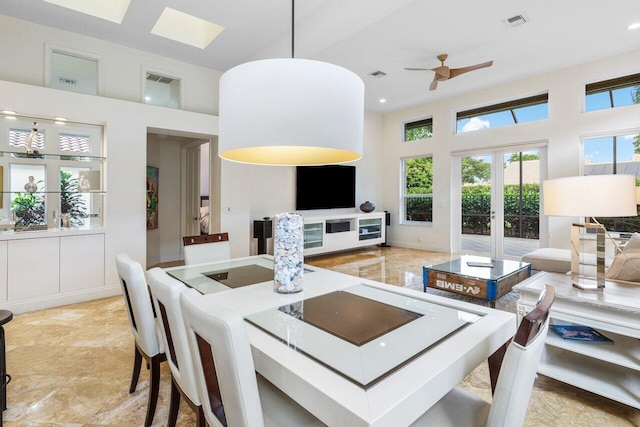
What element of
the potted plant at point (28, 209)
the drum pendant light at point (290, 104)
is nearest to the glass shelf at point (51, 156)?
the potted plant at point (28, 209)

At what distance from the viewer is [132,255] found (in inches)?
161

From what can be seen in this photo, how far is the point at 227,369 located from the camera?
2.86ft

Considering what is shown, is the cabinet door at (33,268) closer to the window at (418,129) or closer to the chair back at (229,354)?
the chair back at (229,354)

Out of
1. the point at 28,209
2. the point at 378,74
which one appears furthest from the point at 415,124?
the point at 28,209

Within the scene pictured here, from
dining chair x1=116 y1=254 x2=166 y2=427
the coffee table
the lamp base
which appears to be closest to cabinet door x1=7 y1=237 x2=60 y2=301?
dining chair x1=116 y1=254 x2=166 y2=427

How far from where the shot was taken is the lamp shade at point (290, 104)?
1.22m

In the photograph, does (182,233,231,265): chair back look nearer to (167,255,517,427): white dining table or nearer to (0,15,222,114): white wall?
(167,255,517,427): white dining table

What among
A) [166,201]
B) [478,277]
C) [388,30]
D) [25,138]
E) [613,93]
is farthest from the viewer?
[166,201]

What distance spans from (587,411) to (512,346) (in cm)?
147

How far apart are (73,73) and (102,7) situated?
→ 895 millimetres

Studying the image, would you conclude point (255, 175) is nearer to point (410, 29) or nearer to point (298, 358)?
point (410, 29)

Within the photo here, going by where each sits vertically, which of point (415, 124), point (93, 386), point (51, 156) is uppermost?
point (415, 124)

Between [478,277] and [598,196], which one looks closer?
[598,196]

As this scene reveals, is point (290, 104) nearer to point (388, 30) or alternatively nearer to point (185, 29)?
point (388, 30)
